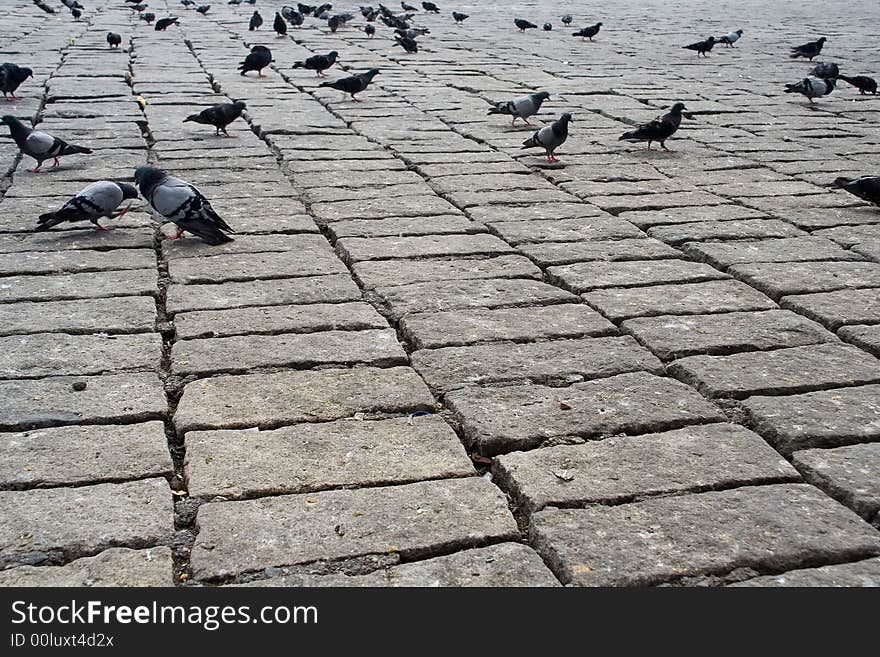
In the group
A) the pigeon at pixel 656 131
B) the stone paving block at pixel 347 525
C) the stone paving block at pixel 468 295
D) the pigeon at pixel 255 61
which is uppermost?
the stone paving block at pixel 347 525

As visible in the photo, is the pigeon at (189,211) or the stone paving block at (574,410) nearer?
the stone paving block at (574,410)

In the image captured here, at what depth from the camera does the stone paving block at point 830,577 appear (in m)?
2.32

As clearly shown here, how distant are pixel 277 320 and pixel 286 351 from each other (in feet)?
1.10

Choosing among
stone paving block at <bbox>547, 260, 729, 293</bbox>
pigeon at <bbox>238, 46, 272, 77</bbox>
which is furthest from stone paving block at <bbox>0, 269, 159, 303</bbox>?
pigeon at <bbox>238, 46, 272, 77</bbox>

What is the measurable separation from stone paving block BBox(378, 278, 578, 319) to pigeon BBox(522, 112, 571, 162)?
8.90 ft

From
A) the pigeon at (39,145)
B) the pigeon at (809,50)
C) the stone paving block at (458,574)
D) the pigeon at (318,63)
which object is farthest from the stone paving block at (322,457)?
the pigeon at (809,50)

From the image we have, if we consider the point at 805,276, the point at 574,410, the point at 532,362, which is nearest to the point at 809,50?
the point at 805,276

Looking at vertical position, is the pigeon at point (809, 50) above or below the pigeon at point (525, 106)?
below

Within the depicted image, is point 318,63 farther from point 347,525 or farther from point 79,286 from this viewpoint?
point 347,525

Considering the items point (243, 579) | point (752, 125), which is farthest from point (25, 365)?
point (752, 125)

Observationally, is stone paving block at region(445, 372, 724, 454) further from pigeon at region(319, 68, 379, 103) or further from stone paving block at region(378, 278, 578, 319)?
pigeon at region(319, 68, 379, 103)

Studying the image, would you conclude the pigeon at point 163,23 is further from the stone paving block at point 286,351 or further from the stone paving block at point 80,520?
the stone paving block at point 80,520

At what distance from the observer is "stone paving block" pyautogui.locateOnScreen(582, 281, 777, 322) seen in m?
4.11

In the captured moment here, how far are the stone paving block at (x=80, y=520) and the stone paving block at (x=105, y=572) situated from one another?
0.04 metres
